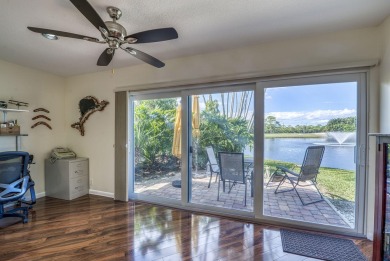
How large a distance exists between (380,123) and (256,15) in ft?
5.89

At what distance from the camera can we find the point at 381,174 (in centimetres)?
162

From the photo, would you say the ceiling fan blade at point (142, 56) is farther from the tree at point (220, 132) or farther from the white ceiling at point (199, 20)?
the tree at point (220, 132)

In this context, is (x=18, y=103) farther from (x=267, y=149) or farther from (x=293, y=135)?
(x=293, y=135)

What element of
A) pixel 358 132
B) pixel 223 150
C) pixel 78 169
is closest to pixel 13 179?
pixel 78 169

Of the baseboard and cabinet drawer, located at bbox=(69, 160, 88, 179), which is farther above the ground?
cabinet drawer, located at bbox=(69, 160, 88, 179)

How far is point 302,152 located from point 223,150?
42.4 inches

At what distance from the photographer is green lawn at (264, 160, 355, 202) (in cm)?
250

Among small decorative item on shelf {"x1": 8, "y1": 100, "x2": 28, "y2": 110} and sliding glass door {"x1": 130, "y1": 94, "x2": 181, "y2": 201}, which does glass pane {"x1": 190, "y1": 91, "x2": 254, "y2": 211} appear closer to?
sliding glass door {"x1": 130, "y1": 94, "x2": 181, "y2": 201}

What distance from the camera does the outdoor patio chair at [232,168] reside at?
3.04 meters

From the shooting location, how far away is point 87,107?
4020mm

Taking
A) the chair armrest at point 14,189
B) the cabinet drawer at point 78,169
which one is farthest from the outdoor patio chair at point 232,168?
the chair armrest at point 14,189

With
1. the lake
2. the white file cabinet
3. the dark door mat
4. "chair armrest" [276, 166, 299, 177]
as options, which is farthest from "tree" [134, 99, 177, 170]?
the dark door mat

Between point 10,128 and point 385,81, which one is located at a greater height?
point 385,81

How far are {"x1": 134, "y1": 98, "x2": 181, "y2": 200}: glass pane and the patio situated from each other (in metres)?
0.07
